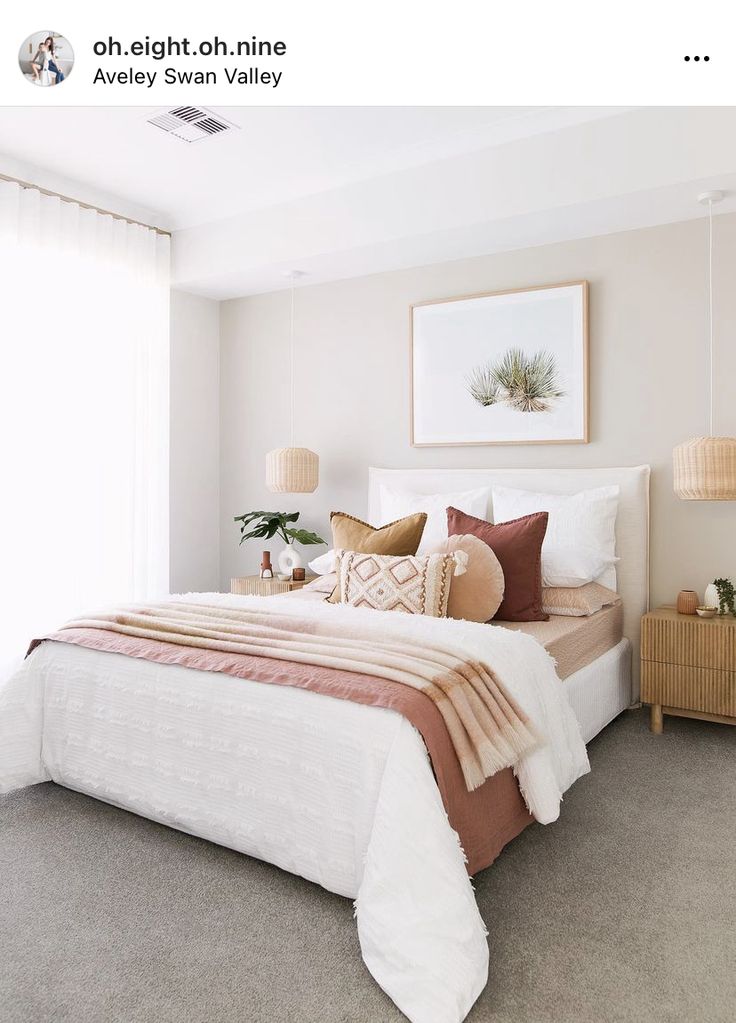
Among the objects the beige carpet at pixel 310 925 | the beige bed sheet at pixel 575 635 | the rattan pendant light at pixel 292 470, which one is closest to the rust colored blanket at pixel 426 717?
the beige carpet at pixel 310 925

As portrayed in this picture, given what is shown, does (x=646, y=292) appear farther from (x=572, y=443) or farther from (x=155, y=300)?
(x=155, y=300)

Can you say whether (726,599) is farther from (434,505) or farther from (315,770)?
(315,770)

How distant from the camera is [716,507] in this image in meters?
3.47

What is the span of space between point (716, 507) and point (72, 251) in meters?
3.54

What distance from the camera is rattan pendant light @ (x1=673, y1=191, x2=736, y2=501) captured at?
315 cm

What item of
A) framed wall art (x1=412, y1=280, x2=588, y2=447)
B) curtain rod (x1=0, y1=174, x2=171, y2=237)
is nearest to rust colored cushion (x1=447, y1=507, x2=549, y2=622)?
framed wall art (x1=412, y1=280, x2=588, y2=447)

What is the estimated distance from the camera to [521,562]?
3178mm

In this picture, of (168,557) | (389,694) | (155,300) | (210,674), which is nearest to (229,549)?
(168,557)

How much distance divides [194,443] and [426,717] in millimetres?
3440

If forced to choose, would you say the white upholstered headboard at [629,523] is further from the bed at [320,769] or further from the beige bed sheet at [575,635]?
the bed at [320,769]

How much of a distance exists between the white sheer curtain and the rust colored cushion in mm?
2226

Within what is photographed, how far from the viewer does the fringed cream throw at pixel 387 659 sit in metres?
2.00

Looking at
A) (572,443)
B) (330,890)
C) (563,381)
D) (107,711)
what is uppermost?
(563,381)

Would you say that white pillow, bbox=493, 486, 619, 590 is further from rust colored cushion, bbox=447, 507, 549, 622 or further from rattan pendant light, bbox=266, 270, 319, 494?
rattan pendant light, bbox=266, 270, 319, 494
